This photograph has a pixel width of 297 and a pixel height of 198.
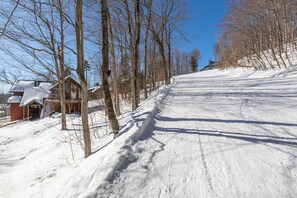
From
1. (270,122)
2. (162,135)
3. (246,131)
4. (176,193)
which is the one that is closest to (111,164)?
(176,193)

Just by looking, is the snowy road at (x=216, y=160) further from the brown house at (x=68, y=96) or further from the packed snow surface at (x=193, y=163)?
the brown house at (x=68, y=96)

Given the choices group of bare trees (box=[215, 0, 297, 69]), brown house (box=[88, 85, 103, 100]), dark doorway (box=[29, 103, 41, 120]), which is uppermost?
group of bare trees (box=[215, 0, 297, 69])

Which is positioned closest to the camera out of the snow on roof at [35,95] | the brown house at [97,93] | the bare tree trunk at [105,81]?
the bare tree trunk at [105,81]

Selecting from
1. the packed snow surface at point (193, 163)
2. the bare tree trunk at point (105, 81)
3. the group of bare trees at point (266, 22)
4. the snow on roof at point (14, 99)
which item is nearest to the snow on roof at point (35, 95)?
the snow on roof at point (14, 99)

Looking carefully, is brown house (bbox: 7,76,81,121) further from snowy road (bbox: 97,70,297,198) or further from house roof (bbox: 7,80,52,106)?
snowy road (bbox: 97,70,297,198)

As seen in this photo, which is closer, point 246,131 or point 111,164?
point 111,164

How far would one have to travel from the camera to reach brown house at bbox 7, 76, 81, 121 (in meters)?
22.4

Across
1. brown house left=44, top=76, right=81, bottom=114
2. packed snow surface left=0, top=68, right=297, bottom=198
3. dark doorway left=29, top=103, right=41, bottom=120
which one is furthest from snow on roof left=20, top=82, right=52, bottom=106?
packed snow surface left=0, top=68, right=297, bottom=198

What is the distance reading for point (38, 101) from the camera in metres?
22.8

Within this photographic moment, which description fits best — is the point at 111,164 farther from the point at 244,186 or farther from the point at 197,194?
the point at 244,186

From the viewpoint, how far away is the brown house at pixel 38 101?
2239cm

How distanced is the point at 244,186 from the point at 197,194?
51 centimetres

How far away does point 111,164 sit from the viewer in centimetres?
219

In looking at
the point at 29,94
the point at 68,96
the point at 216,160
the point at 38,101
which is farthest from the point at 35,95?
the point at 216,160
